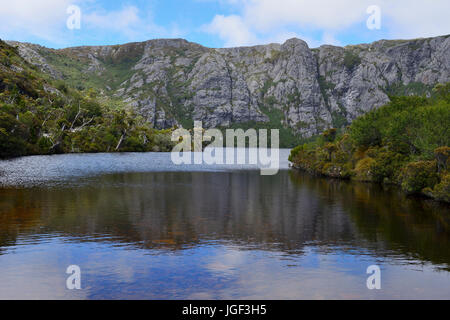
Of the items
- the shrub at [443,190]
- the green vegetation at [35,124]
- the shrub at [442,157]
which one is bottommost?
the shrub at [443,190]

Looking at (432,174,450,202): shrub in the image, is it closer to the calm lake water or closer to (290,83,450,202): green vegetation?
(290,83,450,202): green vegetation

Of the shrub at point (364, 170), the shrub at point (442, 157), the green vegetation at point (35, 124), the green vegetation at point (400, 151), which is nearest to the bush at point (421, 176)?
the green vegetation at point (400, 151)

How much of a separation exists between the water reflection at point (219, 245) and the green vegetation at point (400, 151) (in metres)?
6.96

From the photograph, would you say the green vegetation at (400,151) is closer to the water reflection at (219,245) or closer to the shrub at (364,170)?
the shrub at (364,170)

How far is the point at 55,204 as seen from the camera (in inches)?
1697

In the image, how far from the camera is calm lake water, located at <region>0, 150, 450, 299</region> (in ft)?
63.2

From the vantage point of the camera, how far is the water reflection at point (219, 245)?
19.5 metres

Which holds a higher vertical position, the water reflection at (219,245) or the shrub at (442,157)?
the shrub at (442,157)

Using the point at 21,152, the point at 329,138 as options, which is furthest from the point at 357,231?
the point at 21,152

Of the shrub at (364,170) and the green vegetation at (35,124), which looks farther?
the green vegetation at (35,124)

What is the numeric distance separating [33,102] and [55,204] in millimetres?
147226

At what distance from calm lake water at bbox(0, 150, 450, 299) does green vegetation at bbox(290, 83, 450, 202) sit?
6.98 meters

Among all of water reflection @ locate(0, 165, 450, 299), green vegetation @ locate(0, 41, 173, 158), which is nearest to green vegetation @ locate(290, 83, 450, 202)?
water reflection @ locate(0, 165, 450, 299)

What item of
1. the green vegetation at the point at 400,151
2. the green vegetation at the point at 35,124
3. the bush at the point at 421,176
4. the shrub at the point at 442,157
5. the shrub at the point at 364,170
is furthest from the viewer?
the green vegetation at the point at 35,124
